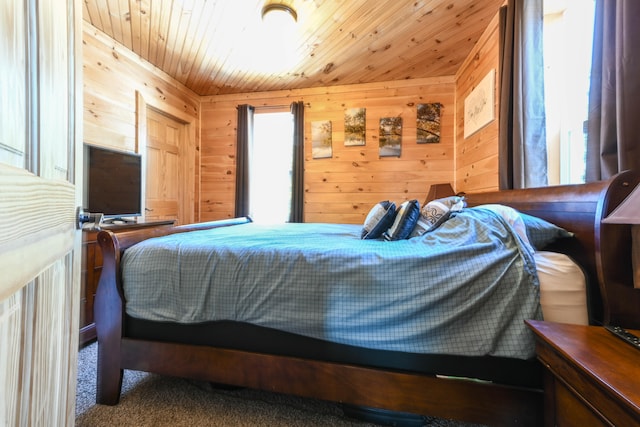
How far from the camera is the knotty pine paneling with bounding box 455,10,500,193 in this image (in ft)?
8.02

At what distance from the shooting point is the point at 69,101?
28.6 inches

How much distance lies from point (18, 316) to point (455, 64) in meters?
3.95

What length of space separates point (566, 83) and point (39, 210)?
2.77 metres

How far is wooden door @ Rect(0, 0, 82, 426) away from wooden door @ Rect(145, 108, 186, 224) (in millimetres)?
2970

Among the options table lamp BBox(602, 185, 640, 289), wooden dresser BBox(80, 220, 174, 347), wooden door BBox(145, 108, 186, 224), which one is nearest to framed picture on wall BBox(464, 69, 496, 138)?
table lamp BBox(602, 185, 640, 289)

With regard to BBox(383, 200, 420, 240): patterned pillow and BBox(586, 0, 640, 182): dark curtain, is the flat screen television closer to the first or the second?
BBox(383, 200, 420, 240): patterned pillow

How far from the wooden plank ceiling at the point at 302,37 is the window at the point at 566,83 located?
0.57 m

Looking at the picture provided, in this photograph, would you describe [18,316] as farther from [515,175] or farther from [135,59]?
[135,59]

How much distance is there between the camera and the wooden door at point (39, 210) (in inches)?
16.8

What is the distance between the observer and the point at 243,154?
3996 millimetres

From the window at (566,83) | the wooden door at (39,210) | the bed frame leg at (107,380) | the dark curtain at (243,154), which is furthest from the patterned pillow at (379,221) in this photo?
the dark curtain at (243,154)

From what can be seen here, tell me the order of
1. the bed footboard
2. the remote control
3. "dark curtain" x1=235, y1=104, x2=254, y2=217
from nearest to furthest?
the remote control
the bed footboard
"dark curtain" x1=235, y1=104, x2=254, y2=217

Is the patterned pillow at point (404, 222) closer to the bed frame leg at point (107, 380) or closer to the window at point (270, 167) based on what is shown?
the bed frame leg at point (107, 380)

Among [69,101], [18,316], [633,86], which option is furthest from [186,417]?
[633,86]
